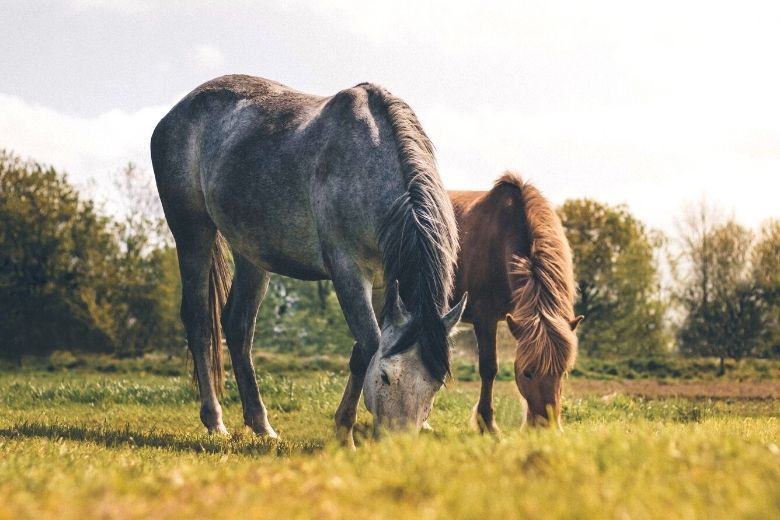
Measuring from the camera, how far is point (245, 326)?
871 cm

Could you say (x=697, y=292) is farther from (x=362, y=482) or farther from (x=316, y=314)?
(x=362, y=482)

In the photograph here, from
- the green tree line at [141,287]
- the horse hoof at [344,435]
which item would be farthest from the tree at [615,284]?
the horse hoof at [344,435]

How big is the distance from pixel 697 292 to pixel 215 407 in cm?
2788

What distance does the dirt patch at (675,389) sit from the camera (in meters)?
16.7

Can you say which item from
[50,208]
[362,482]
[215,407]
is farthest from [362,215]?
[50,208]

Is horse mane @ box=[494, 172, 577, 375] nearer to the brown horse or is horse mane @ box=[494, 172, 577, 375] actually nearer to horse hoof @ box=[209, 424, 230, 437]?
the brown horse

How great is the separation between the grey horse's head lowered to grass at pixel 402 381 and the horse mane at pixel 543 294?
155 centimetres

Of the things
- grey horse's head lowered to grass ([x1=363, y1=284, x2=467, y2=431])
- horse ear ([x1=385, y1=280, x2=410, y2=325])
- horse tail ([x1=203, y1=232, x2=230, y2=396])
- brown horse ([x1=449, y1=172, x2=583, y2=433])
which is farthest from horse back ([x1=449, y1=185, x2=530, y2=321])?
grey horse's head lowered to grass ([x1=363, y1=284, x2=467, y2=431])

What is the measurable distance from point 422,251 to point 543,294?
2039mm

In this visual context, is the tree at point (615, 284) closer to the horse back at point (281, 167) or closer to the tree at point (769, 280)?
the tree at point (769, 280)

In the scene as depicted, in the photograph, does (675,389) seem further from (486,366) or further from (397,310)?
(397,310)

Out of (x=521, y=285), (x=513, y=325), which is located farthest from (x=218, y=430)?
(x=521, y=285)

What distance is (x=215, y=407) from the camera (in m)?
8.39

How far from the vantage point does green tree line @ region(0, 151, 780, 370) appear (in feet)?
102
